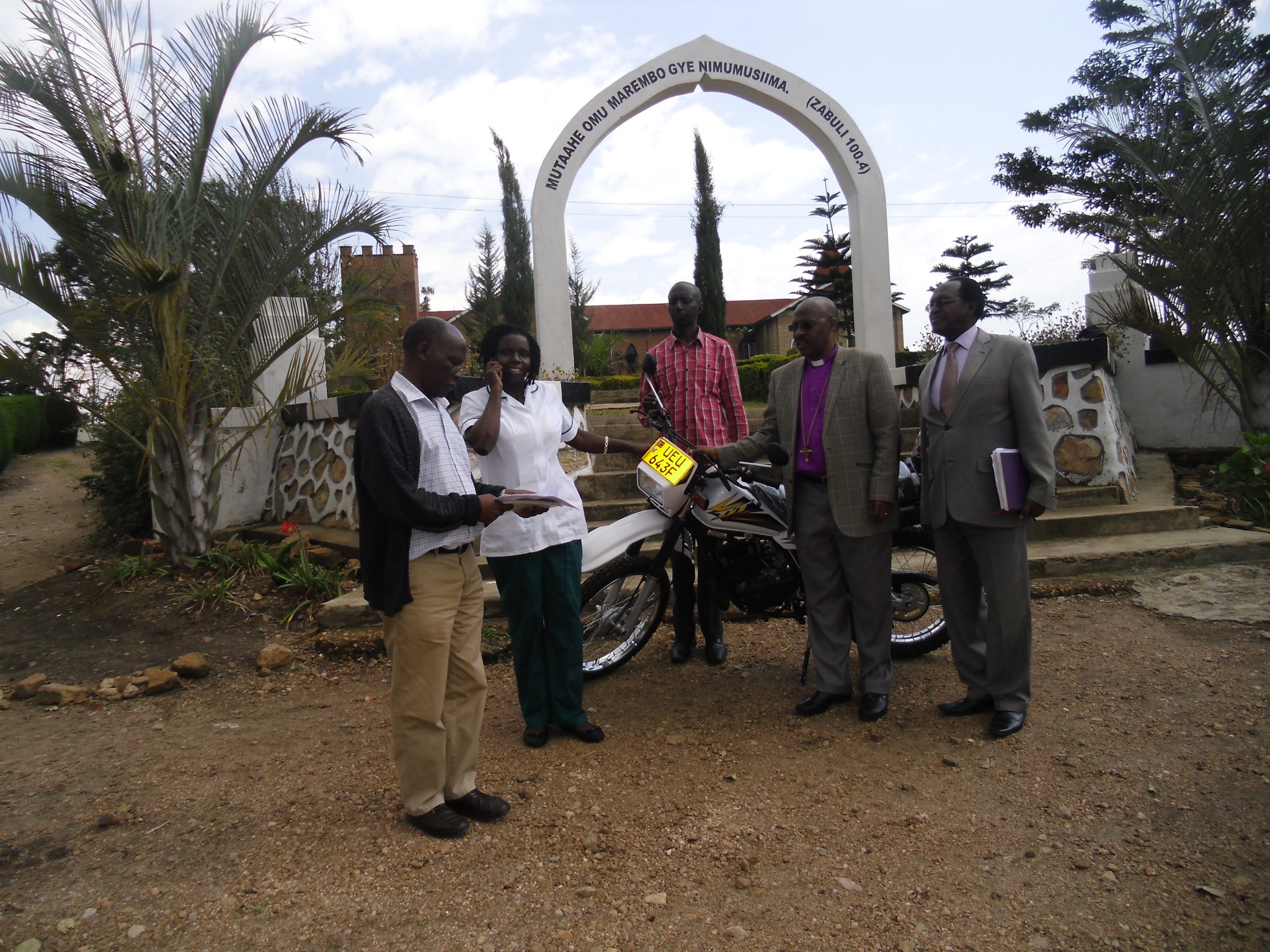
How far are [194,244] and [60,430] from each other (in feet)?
35.6

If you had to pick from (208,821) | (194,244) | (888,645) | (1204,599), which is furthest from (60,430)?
→ (1204,599)

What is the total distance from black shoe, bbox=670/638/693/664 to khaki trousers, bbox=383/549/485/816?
1.70m

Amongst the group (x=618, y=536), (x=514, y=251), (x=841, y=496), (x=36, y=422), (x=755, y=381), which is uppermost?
(x=514, y=251)

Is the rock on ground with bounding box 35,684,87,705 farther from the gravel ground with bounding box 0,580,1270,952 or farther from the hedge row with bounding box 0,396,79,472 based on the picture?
the hedge row with bounding box 0,396,79,472

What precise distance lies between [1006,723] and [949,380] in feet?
4.69

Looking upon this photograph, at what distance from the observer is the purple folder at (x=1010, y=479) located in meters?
3.28

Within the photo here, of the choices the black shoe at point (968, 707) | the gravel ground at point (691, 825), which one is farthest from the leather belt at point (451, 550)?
the black shoe at point (968, 707)

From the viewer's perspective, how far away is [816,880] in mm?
2438

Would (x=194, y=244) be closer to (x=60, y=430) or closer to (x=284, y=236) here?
(x=284, y=236)

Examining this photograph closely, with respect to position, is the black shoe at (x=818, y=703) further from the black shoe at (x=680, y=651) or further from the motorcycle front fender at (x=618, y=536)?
the motorcycle front fender at (x=618, y=536)

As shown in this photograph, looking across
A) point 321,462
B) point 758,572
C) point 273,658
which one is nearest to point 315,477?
point 321,462

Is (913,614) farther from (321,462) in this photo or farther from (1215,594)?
(321,462)

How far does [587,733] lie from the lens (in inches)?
138

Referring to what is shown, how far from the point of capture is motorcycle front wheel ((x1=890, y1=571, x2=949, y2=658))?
436 centimetres
